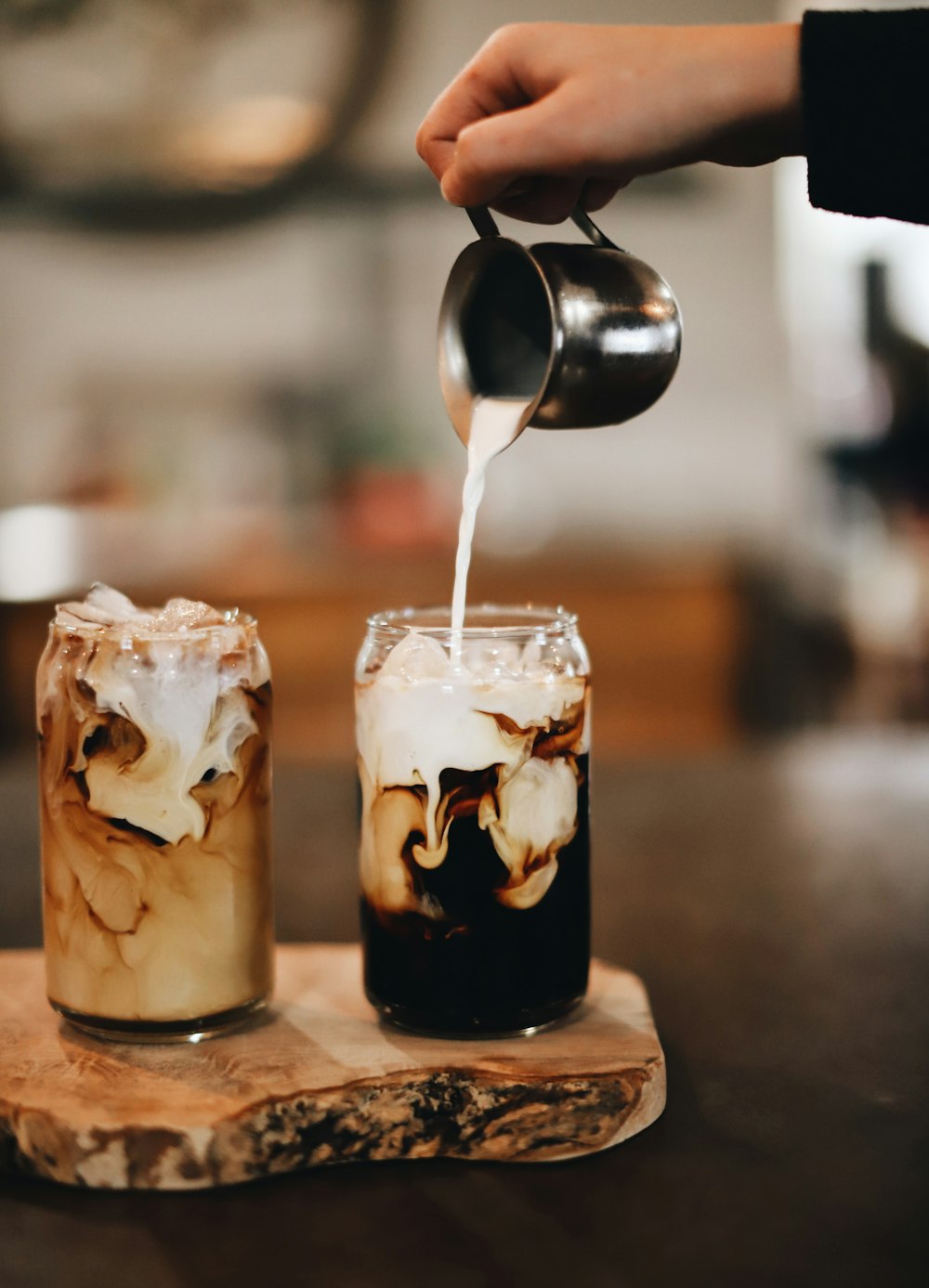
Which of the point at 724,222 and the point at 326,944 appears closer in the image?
the point at 326,944

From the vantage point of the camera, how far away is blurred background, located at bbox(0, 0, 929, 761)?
3510 mm

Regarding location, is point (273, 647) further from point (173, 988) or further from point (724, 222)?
point (173, 988)

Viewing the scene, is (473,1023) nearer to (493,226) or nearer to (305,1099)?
(305,1099)

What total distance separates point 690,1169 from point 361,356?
11.4 ft

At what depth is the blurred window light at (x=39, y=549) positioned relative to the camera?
11.8 ft

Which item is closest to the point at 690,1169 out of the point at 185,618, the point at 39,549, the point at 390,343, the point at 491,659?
the point at 491,659

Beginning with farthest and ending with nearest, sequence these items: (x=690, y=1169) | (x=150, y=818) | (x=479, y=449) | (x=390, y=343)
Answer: (x=390, y=343) → (x=479, y=449) → (x=150, y=818) → (x=690, y=1169)

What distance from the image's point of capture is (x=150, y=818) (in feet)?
2.79

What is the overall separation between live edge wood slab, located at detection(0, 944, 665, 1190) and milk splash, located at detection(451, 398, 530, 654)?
29 centimetres

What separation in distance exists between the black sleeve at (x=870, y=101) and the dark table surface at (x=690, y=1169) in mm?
569

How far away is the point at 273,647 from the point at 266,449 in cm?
104

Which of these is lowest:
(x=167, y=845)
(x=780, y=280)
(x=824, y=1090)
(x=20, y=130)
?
(x=824, y=1090)

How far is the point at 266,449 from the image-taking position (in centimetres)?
401

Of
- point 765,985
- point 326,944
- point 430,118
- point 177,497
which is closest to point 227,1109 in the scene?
point 326,944
